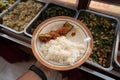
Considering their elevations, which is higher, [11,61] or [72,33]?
[72,33]

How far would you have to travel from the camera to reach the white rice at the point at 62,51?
119 cm

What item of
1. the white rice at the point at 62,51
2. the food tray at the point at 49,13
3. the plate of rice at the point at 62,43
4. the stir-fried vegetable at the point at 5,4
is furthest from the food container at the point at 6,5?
the white rice at the point at 62,51

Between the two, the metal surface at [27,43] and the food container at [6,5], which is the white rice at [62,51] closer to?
the metal surface at [27,43]

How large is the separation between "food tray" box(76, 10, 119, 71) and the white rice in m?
0.25

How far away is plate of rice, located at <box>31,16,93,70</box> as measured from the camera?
1.17 metres

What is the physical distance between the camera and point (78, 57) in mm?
1186

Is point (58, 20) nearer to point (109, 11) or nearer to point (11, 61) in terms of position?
point (109, 11)

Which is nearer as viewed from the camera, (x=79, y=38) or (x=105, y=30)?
(x=79, y=38)

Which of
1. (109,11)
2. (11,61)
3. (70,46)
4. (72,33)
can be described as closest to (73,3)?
(109,11)

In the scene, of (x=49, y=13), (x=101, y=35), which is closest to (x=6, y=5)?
(x=49, y=13)

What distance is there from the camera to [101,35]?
1.62 metres

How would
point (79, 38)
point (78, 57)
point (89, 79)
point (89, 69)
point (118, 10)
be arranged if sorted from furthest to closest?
point (89, 79)
point (118, 10)
point (89, 69)
point (79, 38)
point (78, 57)

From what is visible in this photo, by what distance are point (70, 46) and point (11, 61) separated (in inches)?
55.6

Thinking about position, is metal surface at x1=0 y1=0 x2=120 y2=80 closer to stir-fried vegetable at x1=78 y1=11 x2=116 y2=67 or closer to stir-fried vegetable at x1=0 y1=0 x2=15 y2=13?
stir-fried vegetable at x1=78 y1=11 x2=116 y2=67
